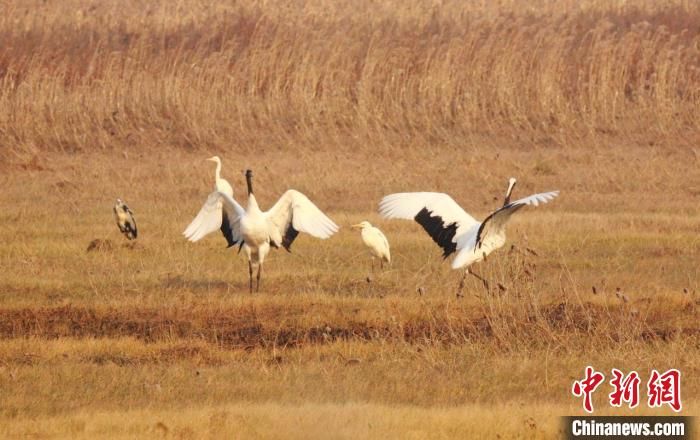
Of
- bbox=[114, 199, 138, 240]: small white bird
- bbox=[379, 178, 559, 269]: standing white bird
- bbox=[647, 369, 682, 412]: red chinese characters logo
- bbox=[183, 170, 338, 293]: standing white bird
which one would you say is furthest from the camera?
bbox=[114, 199, 138, 240]: small white bird

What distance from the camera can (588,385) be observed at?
7387 millimetres

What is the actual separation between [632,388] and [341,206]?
8.27 metres

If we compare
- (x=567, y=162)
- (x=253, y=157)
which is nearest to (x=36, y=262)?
(x=253, y=157)

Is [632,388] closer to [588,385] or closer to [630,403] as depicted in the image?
[630,403]

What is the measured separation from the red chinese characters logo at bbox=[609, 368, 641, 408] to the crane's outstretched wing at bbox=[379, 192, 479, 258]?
2.98 m

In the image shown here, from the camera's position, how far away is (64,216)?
14.3m

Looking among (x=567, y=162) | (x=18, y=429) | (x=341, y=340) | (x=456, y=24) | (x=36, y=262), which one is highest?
(x=456, y=24)

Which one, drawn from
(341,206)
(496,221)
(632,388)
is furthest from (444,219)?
(341,206)

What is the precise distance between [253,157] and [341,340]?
9776 millimetres

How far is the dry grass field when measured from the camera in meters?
7.58

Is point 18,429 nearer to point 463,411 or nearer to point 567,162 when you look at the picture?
point 463,411

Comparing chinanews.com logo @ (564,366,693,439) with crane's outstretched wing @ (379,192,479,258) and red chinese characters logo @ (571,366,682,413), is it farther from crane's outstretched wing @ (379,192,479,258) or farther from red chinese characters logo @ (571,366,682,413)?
crane's outstretched wing @ (379,192,479,258)

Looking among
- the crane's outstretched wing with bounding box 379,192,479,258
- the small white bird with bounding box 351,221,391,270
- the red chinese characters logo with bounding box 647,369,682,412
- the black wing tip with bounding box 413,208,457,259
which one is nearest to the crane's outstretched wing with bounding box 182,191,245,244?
the small white bird with bounding box 351,221,391,270

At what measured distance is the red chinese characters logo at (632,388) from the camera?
7.03 m
